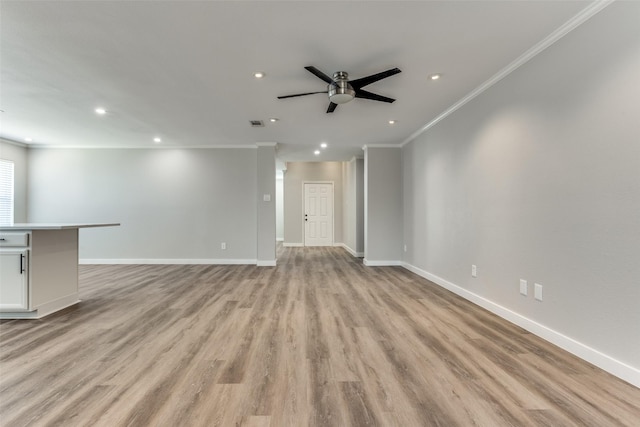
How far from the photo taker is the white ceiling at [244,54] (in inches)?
76.0

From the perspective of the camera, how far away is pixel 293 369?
1.85 meters

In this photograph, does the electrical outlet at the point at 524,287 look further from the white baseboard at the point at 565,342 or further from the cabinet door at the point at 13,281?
the cabinet door at the point at 13,281

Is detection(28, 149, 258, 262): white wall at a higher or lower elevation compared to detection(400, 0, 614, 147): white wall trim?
lower

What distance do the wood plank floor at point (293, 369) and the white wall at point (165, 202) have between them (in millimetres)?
2621

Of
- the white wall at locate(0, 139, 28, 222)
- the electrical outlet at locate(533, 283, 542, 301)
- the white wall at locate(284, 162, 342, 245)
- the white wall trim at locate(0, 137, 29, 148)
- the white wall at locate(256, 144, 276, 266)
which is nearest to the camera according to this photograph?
the electrical outlet at locate(533, 283, 542, 301)

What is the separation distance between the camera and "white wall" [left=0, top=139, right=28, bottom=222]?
5.48 m

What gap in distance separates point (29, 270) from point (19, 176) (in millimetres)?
4571

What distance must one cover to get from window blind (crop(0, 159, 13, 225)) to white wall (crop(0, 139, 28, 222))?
0.05m

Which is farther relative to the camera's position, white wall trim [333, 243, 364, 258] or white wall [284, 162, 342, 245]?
white wall [284, 162, 342, 245]

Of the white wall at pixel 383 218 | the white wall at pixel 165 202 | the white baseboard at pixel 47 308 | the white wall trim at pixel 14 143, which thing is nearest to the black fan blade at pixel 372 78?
the white wall at pixel 383 218

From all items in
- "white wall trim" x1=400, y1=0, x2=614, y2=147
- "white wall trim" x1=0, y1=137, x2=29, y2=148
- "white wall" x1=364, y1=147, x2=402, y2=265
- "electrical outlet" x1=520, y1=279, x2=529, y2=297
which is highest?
"white wall trim" x1=0, y1=137, x2=29, y2=148

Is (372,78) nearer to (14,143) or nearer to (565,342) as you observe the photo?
(565,342)

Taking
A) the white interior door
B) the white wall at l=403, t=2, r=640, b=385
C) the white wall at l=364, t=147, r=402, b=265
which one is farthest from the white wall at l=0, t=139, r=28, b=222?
the white wall at l=403, t=2, r=640, b=385

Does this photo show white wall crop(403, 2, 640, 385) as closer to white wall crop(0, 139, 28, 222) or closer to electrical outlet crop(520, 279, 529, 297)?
electrical outlet crop(520, 279, 529, 297)
